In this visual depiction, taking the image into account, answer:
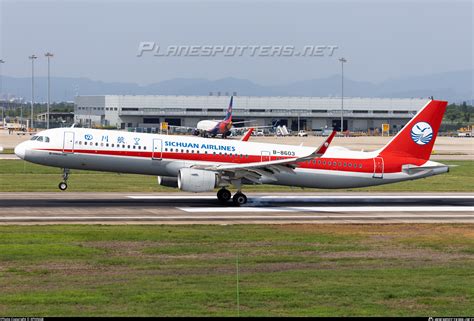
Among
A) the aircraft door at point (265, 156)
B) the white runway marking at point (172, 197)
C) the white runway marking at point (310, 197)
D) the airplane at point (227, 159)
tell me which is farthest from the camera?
the white runway marking at point (310, 197)

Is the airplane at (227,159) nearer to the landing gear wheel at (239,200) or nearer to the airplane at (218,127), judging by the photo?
the landing gear wheel at (239,200)

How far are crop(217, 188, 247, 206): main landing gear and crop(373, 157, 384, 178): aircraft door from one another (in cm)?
771

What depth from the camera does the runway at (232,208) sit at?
3994 cm

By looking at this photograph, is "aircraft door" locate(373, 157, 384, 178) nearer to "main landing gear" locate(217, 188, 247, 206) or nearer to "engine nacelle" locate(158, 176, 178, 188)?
"main landing gear" locate(217, 188, 247, 206)

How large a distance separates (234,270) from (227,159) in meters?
20.3

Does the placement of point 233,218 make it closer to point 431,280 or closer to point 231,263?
point 231,263

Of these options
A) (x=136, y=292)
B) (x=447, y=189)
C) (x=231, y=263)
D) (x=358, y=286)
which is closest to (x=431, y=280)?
(x=358, y=286)

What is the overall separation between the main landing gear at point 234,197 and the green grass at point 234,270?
8572 millimetres

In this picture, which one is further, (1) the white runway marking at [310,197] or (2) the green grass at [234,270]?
(1) the white runway marking at [310,197]

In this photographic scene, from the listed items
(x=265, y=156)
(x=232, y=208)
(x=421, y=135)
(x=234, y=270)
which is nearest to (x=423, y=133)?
(x=421, y=135)

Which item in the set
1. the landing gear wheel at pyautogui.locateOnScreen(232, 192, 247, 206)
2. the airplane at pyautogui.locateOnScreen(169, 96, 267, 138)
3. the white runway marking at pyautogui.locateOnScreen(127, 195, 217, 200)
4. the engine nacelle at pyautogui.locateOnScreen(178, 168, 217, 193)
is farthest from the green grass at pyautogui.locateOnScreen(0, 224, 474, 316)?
the airplane at pyautogui.locateOnScreen(169, 96, 267, 138)

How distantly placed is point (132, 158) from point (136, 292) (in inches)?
902

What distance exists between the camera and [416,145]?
159 feet

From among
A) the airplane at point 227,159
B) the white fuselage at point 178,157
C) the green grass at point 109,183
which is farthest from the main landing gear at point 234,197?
the green grass at point 109,183
